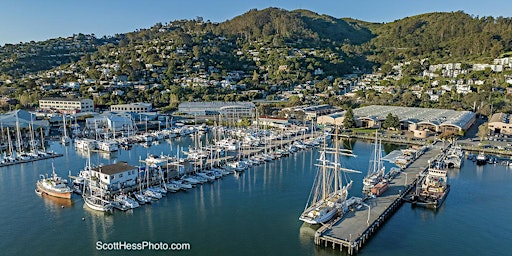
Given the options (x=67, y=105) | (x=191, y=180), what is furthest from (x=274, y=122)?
(x=67, y=105)

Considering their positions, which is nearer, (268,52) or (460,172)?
(460,172)

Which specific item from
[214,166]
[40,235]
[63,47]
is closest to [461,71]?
[214,166]

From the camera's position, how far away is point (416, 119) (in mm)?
30234

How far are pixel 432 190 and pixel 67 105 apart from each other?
34.8m

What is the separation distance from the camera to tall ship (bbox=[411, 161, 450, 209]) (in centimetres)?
1502

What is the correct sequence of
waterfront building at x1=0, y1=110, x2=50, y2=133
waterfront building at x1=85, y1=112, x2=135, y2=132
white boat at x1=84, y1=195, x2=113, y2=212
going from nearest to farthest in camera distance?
white boat at x1=84, y1=195, x2=113, y2=212 → waterfront building at x1=0, y1=110, x2=50, y2=133 → waterfront building at x1=85, y1=112, x2=135, y2=132

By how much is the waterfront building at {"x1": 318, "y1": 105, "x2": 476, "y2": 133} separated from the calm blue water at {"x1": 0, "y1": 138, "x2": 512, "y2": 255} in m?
10.2

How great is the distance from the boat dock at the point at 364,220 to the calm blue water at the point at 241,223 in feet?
0.96

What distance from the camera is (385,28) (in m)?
102

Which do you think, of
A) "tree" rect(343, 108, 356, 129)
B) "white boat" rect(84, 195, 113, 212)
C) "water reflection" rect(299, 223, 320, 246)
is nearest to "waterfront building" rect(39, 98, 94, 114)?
"white boat" rect(84, 195, 113, 212)

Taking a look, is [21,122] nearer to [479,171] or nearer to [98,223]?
[98,223]

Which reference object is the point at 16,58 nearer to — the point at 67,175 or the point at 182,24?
the point at 182,24

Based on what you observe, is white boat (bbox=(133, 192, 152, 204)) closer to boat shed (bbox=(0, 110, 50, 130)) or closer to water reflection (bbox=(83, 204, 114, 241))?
water reflection (bbox=(83, 204, 114, 241))

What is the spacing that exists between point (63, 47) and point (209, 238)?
77961 millimetres
